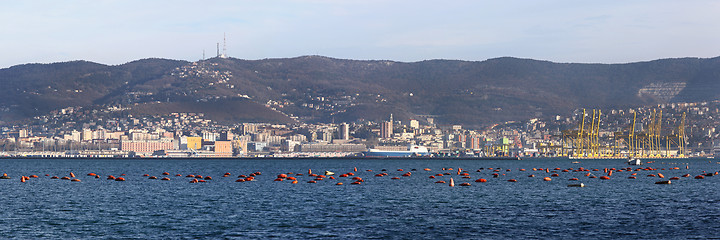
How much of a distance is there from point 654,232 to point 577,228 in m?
3.88

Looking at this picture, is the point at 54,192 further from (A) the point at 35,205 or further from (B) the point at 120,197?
(A) the point at 35,205

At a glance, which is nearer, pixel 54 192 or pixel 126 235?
pixel 126 235

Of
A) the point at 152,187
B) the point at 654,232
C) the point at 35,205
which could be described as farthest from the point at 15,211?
the point at 654,232

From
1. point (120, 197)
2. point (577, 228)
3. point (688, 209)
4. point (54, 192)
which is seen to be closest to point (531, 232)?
point (577, 228)

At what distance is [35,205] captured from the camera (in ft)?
218

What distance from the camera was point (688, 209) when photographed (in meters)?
60.0

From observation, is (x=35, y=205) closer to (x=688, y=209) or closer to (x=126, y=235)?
(x=126, y=235)

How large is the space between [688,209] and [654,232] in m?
14.2

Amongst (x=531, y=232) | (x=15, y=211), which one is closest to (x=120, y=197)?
(x=15, y=211)

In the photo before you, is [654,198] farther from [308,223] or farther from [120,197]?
[120,197]

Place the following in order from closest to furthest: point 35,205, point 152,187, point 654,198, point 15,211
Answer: point 15,211 → point 35,205 → point 654,198 → point 152,187

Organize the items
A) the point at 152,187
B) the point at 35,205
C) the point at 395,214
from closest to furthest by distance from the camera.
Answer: the point at 395,214
the point at 35,205
the point at 152,187

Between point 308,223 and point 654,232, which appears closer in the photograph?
point 654,232

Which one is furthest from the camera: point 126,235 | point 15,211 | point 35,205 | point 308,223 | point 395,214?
point 35,205
